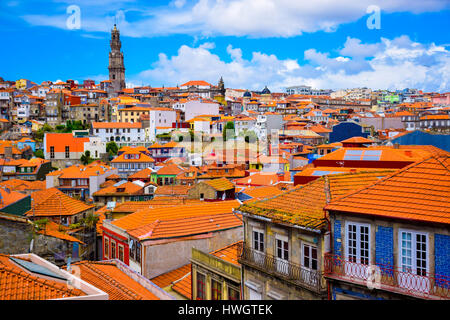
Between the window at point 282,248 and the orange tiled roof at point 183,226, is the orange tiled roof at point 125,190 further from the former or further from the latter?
the window at point 282,248

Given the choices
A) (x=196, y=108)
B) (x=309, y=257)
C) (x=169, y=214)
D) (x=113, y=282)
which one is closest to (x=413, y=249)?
(x=309, y=257)

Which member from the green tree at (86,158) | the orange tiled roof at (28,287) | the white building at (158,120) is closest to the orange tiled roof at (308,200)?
the orange tiled roof at (28,287)

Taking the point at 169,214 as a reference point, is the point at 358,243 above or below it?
above

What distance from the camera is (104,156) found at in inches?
2943

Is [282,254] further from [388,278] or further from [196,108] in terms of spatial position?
[196,108]

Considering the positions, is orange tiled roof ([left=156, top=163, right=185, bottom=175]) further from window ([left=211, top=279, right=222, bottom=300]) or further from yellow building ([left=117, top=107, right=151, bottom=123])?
yellow building ([left=117, top=107, right=151, bottom=123])

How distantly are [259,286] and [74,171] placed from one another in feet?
154

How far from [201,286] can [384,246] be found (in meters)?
6.43

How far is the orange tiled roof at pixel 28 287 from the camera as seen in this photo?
7570mm

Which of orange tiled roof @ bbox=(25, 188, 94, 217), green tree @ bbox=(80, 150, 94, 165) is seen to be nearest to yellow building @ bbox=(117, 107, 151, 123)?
green tree @ bbox=(80, 150, 94, 165)

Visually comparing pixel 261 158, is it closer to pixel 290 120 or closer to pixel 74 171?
pixel 74 171

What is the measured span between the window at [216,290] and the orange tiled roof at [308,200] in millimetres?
2508

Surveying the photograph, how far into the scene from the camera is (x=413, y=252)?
26.6 ft

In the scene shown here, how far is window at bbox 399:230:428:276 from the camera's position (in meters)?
8.00
